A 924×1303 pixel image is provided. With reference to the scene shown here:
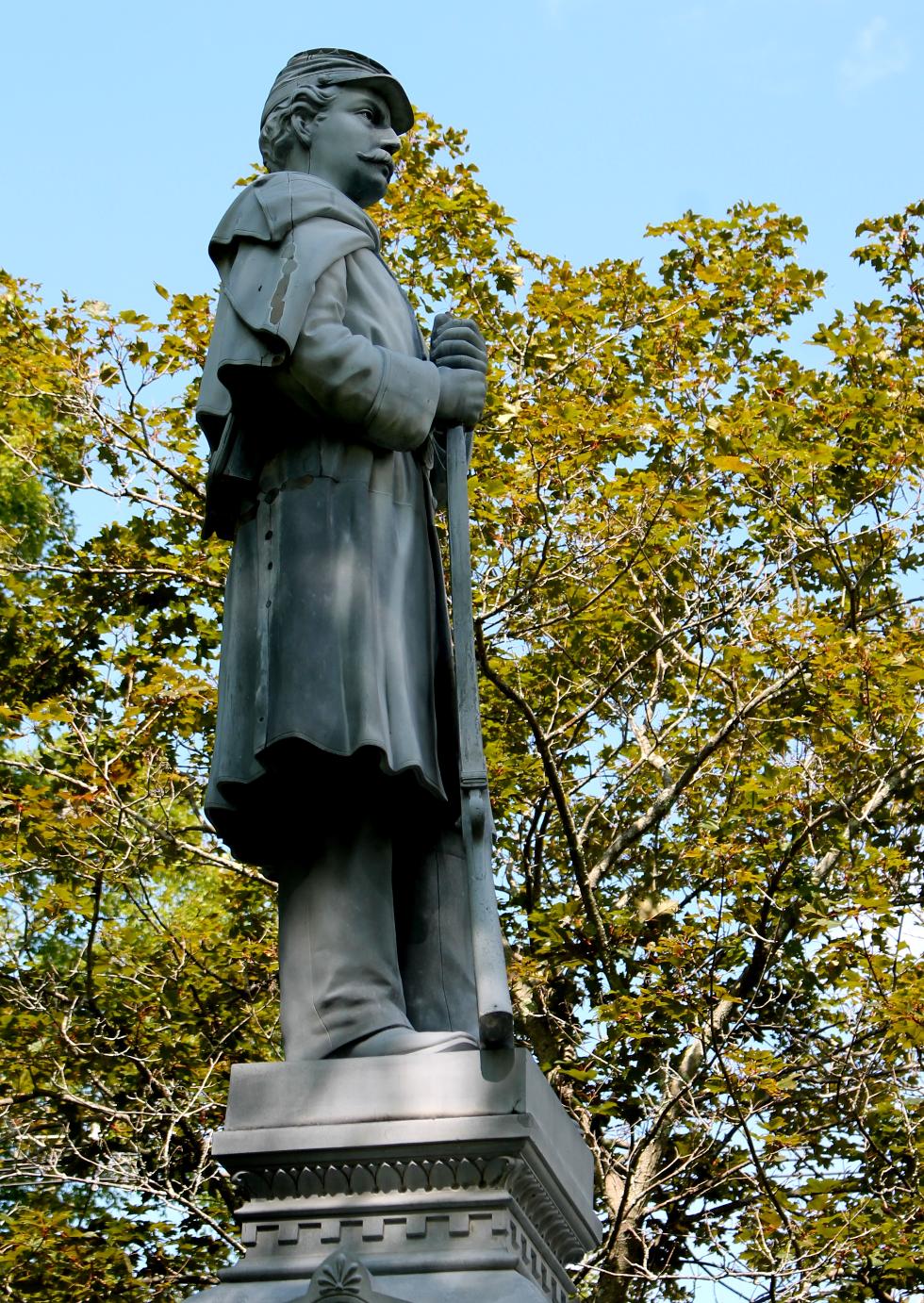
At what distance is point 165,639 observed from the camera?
14812mm

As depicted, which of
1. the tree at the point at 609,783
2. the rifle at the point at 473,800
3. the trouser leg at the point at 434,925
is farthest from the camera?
the tree at the point at 609,783

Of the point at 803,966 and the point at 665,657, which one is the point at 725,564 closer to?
the point at 665,657

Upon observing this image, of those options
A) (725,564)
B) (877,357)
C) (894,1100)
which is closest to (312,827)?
(894,1100)

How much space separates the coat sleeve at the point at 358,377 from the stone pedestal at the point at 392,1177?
155 cm

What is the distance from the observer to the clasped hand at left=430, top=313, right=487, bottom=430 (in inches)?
189

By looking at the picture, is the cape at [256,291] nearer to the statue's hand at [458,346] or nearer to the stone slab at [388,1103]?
the statue's hand at [458,346]

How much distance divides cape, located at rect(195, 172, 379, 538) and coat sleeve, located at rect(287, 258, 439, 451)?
38 mm

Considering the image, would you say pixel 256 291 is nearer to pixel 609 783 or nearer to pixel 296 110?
pixel 296 110

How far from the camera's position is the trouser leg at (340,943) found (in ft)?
13.8

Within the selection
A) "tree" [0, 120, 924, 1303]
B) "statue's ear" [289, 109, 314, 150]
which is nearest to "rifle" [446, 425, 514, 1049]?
"statue's ear" [289, 109, 314, 150]

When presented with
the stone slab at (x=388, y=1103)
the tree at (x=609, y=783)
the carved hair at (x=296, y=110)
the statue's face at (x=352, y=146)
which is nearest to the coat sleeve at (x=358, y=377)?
the statue's face at (x=352, y=146)

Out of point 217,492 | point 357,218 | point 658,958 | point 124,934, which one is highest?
point 124,934

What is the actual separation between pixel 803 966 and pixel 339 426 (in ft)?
29.0

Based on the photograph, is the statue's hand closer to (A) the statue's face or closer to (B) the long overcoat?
(B) the long overcoat
